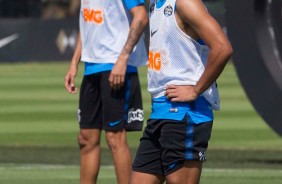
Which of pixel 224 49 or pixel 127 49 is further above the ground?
pixel 224 49

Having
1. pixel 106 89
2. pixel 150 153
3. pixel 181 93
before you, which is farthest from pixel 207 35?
pixel 106 89

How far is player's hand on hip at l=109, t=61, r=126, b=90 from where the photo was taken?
905 centimetres

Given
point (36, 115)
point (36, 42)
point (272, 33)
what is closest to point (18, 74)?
point (36, 42)

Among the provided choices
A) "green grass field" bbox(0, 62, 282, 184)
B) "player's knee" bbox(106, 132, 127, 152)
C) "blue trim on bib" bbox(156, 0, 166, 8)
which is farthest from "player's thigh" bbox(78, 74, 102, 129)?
"blue trim on bib" bbox(156, 0, 166, 8)

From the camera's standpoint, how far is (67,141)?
16.1 metres

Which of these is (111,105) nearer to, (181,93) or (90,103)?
(90,103)

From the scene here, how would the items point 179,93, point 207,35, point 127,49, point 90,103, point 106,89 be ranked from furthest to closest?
point 90,103 → point 106,89 → point 127,49 → point 179,93 → point 207,35

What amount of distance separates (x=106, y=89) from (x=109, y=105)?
132mm

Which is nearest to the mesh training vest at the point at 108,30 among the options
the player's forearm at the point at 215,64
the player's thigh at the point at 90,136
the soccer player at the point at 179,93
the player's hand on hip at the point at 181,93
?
the player's thigh at the point at 90,136

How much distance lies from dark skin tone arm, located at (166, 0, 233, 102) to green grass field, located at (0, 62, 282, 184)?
13.9ft

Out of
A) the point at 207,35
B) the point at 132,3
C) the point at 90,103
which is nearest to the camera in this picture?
the point at 207,35

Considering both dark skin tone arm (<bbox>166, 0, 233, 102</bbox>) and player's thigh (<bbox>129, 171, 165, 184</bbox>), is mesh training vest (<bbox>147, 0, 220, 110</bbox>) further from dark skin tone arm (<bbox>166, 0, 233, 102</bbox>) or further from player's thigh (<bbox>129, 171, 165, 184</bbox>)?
player's thigh (<bbox>129, 171, 165, 184</bbox>)

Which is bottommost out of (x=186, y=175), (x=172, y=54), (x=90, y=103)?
(x=90, y=103)

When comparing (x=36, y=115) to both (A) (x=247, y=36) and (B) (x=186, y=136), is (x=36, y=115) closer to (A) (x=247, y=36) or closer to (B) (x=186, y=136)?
(A) (x=247, y=36)
